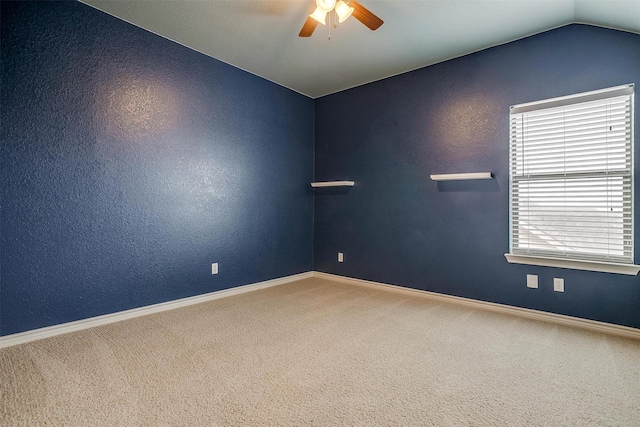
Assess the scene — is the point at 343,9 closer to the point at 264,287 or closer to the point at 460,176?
the point at 460,176

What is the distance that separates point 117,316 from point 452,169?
3.54 metres

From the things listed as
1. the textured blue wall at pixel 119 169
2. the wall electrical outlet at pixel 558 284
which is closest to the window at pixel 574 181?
the wall electrical outlet at pixel 558 284

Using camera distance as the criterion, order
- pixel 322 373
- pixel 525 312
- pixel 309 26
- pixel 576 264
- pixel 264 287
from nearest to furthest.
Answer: pixel 322 373 → pixel 309 26 → pixel 576 264 → pixel 525 312 → pixel 264 287

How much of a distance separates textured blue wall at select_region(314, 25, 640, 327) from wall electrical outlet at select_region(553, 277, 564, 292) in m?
0.04

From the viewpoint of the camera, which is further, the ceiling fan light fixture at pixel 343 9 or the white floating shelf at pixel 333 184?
the white floating shelf at pixel 333 184

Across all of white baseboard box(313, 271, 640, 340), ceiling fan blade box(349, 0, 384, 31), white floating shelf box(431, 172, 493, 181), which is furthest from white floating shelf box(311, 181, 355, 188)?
ceiling fan blade box(349, 0, 384, 31)

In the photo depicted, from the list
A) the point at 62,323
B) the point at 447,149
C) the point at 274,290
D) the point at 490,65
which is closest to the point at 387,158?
the point at 447,149

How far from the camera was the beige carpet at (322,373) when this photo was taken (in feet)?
4.70

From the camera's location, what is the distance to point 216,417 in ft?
4.62

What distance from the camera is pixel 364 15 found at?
2.09 meters

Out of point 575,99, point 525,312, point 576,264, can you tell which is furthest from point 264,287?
point 575,99

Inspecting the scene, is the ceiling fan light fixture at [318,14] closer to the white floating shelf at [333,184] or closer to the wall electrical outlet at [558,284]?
the white floating shelf at [333,184]

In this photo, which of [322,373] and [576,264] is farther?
[576,264]

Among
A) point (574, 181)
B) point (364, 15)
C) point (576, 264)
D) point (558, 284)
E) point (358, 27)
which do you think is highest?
point (358, 27)
